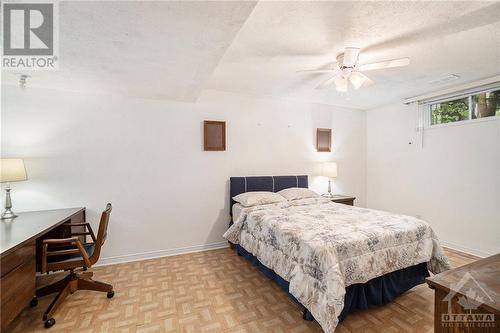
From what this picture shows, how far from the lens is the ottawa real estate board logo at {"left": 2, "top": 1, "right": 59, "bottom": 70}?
1439 millimetres

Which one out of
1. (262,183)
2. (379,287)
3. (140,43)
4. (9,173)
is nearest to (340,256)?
(379,287)

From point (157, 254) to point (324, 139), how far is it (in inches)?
144

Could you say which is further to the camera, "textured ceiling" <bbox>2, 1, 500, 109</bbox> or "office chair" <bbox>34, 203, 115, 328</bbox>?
"office chair" <bbox>34, 203, 115, 328</bbox>

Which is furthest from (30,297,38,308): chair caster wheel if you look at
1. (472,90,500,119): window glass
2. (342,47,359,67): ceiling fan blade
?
(472,90,500,119): window glass

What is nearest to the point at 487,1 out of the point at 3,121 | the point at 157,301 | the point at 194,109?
the point at 194,109

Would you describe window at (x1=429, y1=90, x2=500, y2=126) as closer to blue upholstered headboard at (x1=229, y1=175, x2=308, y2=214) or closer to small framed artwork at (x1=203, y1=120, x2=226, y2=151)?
blue upholstered headboard at (x1=229, y1=175, x2=308, y2=214)

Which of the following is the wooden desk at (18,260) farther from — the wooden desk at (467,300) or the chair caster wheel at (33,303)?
the wooden desk at (467,300)

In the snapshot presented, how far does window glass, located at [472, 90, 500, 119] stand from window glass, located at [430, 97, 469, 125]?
10cm

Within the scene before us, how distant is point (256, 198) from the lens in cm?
335

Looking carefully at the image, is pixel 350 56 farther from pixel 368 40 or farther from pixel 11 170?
pixel 11 170

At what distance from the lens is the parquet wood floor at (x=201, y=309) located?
1887mm

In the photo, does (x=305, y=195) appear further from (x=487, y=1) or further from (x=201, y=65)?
(x=487, y=1)

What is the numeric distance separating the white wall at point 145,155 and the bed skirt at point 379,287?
172cm

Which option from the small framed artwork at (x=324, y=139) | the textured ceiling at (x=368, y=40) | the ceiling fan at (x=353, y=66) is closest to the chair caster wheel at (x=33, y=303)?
the textured ceiling at (x=368, y=40)
